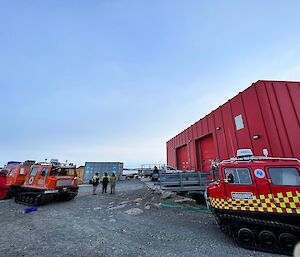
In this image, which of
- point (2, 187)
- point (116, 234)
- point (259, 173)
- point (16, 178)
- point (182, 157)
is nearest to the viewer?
point (259, 173)

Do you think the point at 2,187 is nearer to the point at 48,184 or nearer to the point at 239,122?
the point at 48,184

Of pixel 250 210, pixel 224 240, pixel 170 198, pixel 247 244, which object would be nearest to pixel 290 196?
pixel 250 210

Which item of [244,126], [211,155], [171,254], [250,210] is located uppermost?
[244,126]

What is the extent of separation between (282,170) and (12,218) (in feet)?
34.7

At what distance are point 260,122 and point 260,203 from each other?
5.02m

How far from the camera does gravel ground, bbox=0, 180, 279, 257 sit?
4098mm

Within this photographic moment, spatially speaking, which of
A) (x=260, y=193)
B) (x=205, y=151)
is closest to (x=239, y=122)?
(x=205, y=151)

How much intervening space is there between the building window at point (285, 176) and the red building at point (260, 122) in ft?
11.4

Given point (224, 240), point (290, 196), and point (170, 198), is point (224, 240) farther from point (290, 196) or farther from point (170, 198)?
point (170, 198)

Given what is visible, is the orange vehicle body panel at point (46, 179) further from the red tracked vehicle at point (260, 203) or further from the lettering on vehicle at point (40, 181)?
the red tracked vehicle at point (260, 203)

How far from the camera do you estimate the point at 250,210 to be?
4.44 m

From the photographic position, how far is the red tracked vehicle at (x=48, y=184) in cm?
930

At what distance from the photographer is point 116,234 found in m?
5.19

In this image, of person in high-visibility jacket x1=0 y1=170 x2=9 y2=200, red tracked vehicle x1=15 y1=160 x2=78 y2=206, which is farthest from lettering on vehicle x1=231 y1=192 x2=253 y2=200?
person in high-visibility jacket x1=0 y1=170 x2=9 y2=200
